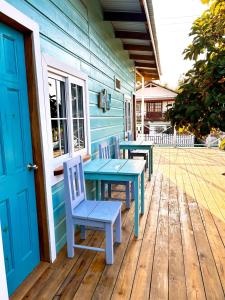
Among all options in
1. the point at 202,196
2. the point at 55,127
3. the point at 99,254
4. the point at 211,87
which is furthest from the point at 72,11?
the point at 202,196

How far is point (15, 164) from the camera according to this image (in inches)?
67.5

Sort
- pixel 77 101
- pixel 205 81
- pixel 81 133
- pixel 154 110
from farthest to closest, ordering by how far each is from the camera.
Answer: pixel 154 110 → pixel 205 81 → pixel 81 133 → pixel 77 101

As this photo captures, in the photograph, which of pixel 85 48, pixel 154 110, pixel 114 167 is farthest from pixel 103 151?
pixel 154 110

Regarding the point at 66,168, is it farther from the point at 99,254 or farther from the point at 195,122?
the point at 195,122

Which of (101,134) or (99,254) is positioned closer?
(99,254)

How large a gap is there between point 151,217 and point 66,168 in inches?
60.8

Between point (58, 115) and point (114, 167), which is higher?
point (58, 115)

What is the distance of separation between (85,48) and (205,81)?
5.59 ft

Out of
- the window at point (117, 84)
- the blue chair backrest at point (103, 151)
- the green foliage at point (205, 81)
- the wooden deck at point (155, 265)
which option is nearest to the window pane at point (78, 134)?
the blue chair backrest at point (103, 151)

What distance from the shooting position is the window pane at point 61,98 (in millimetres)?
2363

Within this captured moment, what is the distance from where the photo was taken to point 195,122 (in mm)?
3334

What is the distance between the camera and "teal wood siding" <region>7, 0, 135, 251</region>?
2.02 meters

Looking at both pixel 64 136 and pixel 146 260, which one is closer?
pixel 146 260

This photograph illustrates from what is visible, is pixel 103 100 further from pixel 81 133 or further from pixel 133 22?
pixel 133 22
